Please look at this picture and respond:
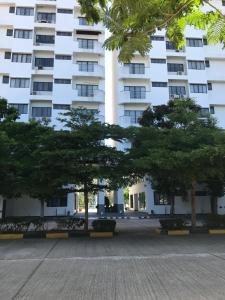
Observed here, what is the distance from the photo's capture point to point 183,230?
19547mm

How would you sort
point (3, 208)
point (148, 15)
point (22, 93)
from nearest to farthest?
point (148, 15), point (3, 208), point (22, 93)

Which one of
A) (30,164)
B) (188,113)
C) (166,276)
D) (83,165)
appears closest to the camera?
(166,276)

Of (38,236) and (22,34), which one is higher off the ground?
(22,34)

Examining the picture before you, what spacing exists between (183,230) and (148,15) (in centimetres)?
1715

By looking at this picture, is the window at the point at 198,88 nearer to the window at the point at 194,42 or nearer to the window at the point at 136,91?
the window at the point at 194,42

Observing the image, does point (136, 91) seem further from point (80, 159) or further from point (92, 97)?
point (80, 159)

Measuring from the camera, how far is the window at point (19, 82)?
39312 mm

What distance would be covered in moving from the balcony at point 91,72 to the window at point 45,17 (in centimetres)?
684

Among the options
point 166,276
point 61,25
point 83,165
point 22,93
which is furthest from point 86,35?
point 166,276

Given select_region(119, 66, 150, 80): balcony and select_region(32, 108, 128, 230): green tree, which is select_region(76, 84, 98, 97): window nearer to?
select_region(119, 66, 150, 80): balcony

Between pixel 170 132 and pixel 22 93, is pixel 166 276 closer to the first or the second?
pixel 170 132

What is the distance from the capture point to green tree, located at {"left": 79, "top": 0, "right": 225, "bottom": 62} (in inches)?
150

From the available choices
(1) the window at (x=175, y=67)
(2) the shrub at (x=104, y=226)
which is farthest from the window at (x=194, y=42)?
(2) the shrub at (x=104, y=226)

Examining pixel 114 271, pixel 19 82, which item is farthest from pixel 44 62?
pixel 114 271
